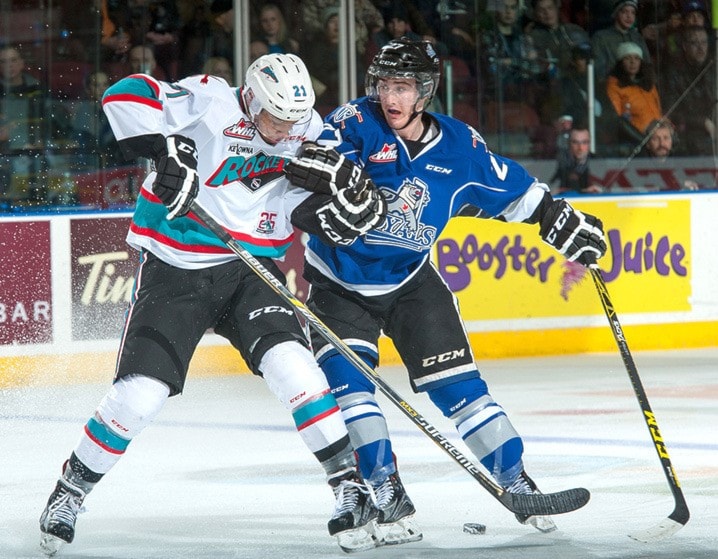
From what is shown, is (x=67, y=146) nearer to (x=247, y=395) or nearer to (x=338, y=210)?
(x=247, y=395)

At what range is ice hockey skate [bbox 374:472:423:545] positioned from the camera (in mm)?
3496

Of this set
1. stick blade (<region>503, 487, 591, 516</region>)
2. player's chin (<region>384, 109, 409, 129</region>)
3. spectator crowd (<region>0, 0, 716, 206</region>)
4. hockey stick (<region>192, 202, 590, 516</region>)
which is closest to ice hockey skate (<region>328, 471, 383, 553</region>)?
hockey stick (<region>192, 202, 590, 516</region>)

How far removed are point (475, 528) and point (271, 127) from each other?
106 centimetres

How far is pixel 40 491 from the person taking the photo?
427 centimetres

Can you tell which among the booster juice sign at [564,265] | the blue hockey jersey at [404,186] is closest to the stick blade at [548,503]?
the blue hockey jersey at [404,186]

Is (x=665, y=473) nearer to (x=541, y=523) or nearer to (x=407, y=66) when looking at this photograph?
(x=541, y=523)

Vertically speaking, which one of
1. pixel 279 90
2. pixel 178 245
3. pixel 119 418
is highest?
pixel 279 90

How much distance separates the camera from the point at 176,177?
331 cm

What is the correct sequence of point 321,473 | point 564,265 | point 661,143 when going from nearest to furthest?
point 321,473 < point 564,265 < point 661,143

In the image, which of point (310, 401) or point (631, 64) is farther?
point (631, 64)

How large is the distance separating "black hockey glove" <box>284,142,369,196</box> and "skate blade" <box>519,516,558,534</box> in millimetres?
884

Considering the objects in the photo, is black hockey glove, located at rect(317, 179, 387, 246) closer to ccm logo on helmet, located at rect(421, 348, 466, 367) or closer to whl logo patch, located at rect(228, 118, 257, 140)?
whl logo patch, located at rect(228, 118, 257, 140)

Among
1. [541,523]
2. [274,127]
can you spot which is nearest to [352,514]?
[541,523]

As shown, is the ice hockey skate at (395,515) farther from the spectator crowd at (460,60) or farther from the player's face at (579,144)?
the player's face at (579,144)
